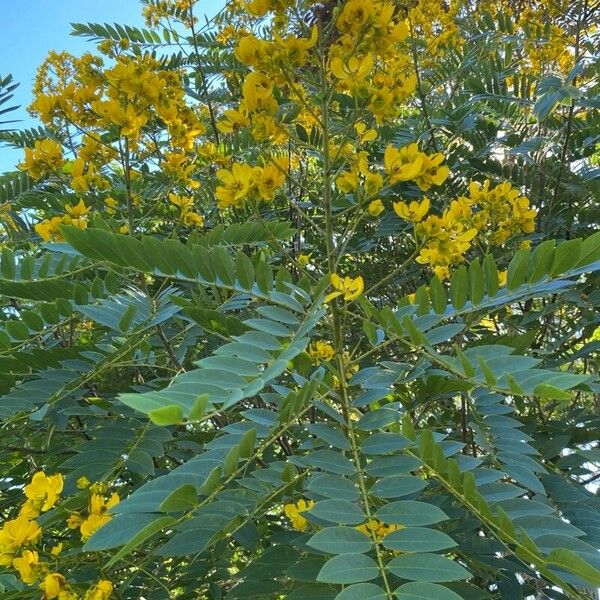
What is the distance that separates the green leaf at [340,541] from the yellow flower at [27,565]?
43cm

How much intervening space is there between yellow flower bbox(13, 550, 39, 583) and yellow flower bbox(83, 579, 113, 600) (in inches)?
3.1

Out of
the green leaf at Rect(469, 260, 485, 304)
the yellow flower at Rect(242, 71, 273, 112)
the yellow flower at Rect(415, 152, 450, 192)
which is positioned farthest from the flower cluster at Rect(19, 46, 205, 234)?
the green leaf at Rect(469, 260, 485, 304)

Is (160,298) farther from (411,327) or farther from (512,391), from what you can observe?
(512,391)

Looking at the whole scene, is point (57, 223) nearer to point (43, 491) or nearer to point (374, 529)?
point (43, 491)

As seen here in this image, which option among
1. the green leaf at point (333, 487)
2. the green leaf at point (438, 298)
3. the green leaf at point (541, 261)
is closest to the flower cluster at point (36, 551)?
the green leaf at point (333, 487)

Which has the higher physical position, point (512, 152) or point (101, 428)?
point (512, 152)

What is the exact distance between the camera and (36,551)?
0.83 meters

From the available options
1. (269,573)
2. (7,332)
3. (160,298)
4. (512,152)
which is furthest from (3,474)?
(512,152)

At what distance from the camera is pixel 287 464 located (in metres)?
0.76

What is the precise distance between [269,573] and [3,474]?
0.85 m

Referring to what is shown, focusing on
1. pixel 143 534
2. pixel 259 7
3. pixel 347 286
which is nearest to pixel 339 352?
pixel 347 286

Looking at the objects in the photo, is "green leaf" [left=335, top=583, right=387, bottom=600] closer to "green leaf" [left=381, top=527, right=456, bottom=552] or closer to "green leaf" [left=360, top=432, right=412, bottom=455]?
"green leaf" [left=381, top=527, right=456, bottom=552]

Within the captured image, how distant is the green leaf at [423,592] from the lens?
20.4 inches

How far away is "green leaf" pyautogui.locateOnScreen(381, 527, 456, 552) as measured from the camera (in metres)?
0.57
